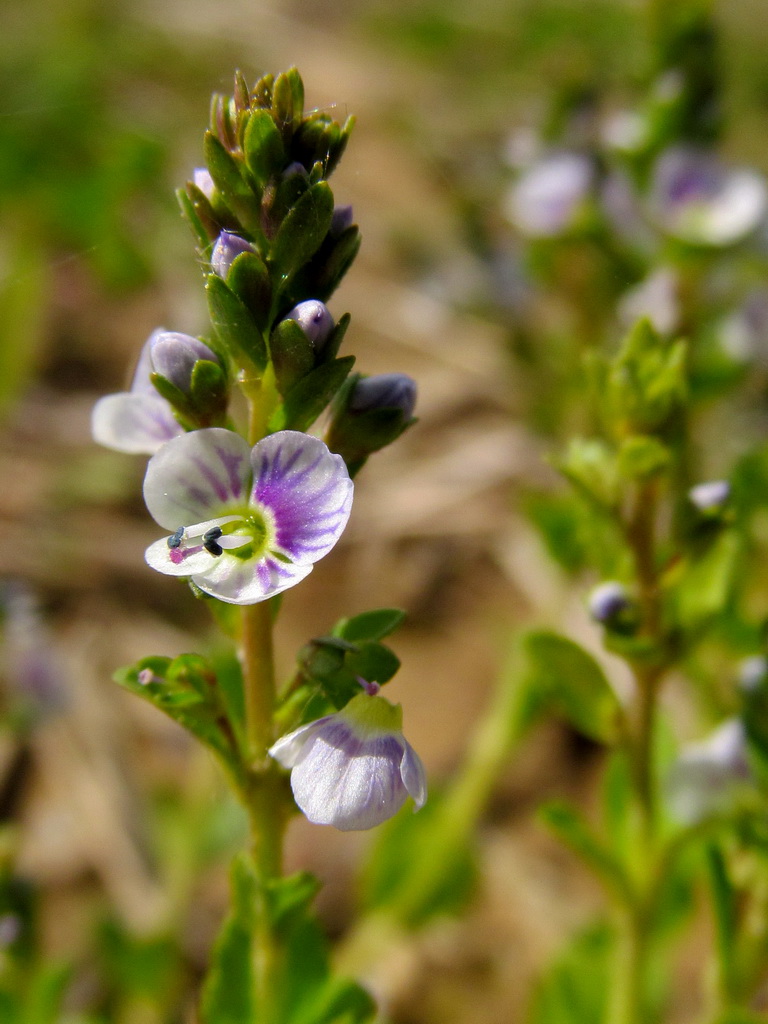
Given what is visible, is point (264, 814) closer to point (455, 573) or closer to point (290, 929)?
point (290, 929)

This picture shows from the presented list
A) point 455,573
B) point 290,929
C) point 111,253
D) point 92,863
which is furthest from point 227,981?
point 111,253

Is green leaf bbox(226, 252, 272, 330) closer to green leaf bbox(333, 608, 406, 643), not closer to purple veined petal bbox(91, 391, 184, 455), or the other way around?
purple veined petal bbox(91, 391, 184, 455)

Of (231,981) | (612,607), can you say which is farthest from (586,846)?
(231,981)

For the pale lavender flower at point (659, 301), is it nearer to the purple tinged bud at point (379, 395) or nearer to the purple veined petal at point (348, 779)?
the purple tinged bud at point (379, 395)

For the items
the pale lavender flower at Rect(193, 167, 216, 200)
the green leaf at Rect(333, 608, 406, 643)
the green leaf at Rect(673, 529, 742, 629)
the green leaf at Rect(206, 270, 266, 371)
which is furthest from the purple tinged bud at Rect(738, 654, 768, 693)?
the pale lavender flower at Rect(193, 167, 216, 200)

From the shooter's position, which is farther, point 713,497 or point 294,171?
point 713,497

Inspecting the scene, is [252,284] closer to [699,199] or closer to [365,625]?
[365,625]
